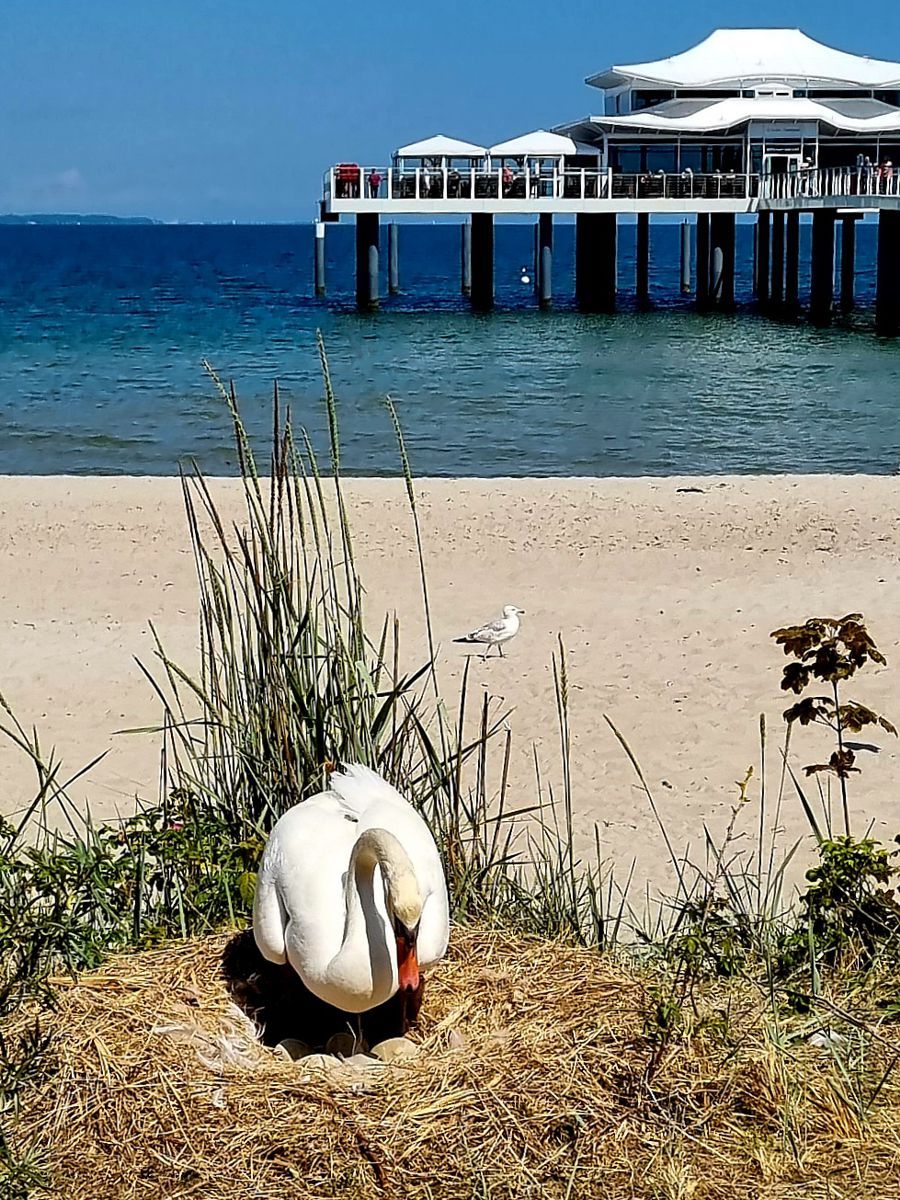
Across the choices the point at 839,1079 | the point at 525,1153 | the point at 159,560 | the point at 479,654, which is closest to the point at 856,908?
the point at 839,1079

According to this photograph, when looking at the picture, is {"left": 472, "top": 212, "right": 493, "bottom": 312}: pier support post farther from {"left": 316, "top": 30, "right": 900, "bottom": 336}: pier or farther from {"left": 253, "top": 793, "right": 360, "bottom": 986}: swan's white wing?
{"left": 253, "top": 793, "right": 360, "bottom": 986}: swan's white wing

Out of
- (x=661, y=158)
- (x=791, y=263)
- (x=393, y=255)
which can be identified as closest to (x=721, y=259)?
(x=791, y=263)

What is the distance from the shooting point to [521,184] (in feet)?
125

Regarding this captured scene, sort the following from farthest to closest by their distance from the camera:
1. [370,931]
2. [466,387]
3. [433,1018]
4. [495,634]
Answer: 1. [466,387]
2. [495,634]
3. [433,1018]
4. [370,931]

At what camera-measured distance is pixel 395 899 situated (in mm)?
2988

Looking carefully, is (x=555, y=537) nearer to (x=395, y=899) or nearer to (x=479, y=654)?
(x=479, y=654)

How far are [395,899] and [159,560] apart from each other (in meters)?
8.71

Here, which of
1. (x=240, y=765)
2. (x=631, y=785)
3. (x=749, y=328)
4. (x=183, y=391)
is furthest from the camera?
(x=749, y=328)

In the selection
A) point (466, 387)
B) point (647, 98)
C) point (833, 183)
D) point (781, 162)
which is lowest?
point (466, 387)

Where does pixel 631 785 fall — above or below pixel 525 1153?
below

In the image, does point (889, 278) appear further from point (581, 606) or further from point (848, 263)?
point (581, 606)

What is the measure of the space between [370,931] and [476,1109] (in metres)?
0.37

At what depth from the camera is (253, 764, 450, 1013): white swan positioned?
10.0 feet

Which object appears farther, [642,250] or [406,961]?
[642,250]
